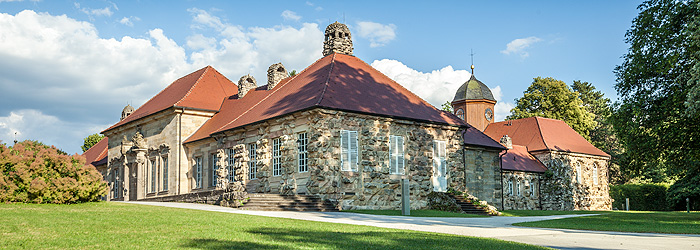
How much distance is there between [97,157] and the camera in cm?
5066

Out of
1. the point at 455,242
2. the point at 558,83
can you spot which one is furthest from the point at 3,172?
the point at 558,83

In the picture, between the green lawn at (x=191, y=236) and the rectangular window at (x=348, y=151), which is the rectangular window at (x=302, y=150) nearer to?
the rectangular window at (x=348, y=151)

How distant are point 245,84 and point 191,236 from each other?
27.3 m

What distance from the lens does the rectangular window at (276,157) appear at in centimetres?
2769

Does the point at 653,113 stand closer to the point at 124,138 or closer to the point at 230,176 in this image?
the point at 230,176

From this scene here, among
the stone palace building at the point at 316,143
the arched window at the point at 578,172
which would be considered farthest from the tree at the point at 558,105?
the stone palace building at the point at 316,143

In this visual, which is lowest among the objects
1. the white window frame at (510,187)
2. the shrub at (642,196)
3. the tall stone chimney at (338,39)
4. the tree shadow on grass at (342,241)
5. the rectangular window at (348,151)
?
the shrub at (642,196)

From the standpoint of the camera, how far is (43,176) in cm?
2059

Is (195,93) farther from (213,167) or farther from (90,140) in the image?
(90,140)

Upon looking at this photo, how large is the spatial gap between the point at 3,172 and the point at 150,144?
60.1 ft

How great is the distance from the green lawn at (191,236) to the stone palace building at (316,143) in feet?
36.8

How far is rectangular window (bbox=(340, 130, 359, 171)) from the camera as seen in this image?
25969 mm

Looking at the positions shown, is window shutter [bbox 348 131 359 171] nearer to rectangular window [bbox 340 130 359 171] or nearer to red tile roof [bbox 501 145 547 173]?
rectangular window [bbox 340 130 359 171]

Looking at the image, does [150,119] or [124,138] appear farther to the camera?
[124,138]
